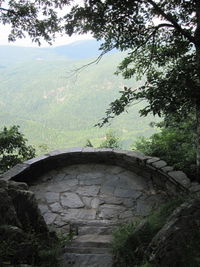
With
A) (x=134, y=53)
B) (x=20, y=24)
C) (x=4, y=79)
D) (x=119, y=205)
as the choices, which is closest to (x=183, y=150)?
(x=119, y=205)

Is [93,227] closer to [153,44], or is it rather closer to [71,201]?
[71,201]

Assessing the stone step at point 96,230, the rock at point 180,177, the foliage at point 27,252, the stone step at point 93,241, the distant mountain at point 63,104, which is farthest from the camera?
the distant mountain at point 63,104

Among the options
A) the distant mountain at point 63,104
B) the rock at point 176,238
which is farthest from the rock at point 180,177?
the distant mountain at point 63,104

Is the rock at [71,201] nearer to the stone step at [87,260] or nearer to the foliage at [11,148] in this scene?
the stone step at [87,260]

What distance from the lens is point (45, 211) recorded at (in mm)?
5078

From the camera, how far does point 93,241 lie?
148 inches

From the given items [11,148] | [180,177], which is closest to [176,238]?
[180,177]

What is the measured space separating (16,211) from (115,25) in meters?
2.94

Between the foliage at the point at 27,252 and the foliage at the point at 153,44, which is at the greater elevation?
the foliage at the point at 153,44

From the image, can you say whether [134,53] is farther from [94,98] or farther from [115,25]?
[94,98]

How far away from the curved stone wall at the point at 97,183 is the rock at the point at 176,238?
180cm

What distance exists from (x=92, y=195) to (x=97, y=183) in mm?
457

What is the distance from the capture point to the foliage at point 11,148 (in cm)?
759

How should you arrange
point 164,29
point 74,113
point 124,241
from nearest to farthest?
1. point 124,241
2. point 164,29
3. point 74,113
